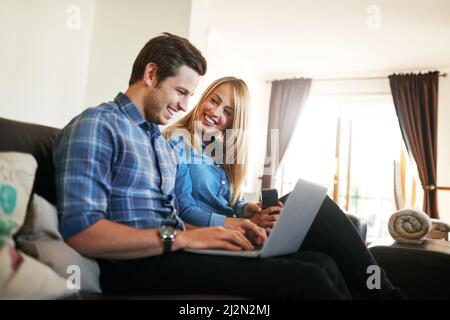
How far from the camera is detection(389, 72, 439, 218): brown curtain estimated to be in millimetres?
4934

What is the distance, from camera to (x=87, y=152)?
968mm

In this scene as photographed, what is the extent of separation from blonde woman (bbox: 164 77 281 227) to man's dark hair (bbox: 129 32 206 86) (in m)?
0.42

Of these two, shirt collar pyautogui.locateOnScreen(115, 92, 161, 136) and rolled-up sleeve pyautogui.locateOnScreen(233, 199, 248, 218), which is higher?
shirt collar pyautogui.locateOnScreen(115, 92, 161, 136)

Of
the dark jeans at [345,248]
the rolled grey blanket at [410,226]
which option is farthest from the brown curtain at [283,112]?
the dark jeans at [345,248]

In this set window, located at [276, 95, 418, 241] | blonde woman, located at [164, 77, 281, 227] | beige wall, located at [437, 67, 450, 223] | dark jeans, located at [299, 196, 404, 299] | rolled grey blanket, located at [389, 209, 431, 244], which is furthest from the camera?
window, located at [276, 95, 418, 241]

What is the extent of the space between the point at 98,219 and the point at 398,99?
507cm

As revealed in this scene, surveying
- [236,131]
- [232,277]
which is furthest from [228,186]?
[232,277]

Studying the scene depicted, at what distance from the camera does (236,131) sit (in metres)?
1.88

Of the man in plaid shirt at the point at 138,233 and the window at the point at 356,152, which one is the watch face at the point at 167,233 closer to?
the man in plaid shirt at the point at 138,233

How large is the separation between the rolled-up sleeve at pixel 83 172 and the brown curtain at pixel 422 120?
482cm

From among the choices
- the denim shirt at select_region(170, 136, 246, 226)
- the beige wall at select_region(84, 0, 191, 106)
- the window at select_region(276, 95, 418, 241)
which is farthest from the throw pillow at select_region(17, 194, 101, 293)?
the window at select_region(276, 95, 418, 241)

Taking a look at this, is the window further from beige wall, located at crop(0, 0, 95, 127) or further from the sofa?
the sofa

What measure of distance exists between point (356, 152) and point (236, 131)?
13.4ft
